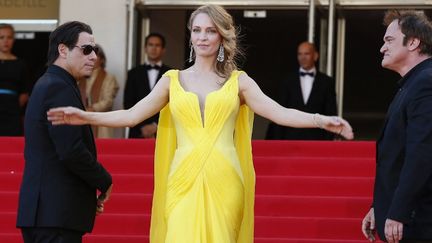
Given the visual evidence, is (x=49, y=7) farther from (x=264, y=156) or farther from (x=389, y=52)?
(x=389, y=52)

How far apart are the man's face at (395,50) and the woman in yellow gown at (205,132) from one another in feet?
2.09

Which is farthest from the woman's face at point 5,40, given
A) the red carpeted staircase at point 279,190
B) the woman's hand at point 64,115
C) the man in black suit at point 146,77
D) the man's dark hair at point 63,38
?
the woman's hand at point 64,115

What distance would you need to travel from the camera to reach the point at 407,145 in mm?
6156

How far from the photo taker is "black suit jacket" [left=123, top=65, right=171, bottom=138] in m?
12.8

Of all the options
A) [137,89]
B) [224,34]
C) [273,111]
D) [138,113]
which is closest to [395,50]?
[273,111]

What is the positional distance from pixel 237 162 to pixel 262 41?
11189mm

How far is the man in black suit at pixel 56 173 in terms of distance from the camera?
6.45m

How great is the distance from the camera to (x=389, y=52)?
6531 millimetres

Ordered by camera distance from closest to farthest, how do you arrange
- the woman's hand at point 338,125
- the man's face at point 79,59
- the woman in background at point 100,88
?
the woman's hand at point 338,125 → the man's face at point 79,59 → the woman in background at point 100,88

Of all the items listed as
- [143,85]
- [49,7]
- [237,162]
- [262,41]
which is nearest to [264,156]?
[143,85]

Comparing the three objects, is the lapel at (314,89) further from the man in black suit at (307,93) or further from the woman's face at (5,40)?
the woman's face at (5,40)

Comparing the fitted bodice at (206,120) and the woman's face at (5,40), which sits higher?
the woman's face at (5,40)

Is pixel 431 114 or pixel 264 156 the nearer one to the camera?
pixel 431 114

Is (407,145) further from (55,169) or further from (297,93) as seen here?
(297,93)
